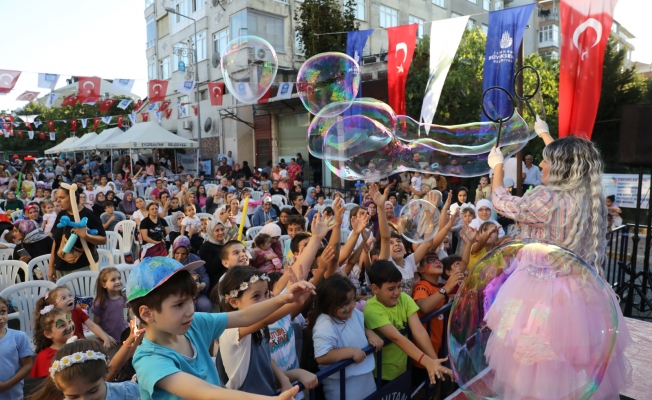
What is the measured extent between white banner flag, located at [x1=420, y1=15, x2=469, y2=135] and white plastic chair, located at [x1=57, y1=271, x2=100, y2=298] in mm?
6793

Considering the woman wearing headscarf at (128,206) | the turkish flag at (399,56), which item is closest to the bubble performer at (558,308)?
the turkish flag at (399,56)

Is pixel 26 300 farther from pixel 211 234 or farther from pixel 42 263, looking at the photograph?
pixel 211 234

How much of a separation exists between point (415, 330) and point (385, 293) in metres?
0.31

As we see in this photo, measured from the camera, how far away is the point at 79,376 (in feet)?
7.37

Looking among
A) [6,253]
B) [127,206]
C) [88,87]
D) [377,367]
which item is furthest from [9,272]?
[88,87]

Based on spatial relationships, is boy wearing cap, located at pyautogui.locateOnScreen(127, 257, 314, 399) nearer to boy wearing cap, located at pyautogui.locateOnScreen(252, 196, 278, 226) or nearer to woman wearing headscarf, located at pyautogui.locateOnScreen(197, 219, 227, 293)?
woman wearing headscarf, located at pyautogui.locateOnScreen(197, 219, 227, 293)

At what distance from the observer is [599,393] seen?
230 cm

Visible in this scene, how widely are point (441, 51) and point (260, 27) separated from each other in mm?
15689

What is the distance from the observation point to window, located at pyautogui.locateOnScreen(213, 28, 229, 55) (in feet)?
79.4

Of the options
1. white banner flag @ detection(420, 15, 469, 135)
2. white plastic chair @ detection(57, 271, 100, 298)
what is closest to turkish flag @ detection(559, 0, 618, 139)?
white banner flag @ detection(420, 15, 469, 135)

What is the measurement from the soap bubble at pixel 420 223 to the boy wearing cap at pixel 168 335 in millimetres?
2996

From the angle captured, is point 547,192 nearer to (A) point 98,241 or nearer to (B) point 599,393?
(B) point 599,393

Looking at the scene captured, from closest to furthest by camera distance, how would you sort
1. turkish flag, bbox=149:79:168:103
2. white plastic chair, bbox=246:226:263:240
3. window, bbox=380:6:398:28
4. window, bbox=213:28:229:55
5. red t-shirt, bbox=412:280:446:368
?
red t-shirt, bbox=412:280:446:368 < white plastic chair, bbox=246:226:263:240 < turkish flag, bbox=149:79:168:103 < window, bbox=213:28:229:55 < window, bbox=380:6:398:28

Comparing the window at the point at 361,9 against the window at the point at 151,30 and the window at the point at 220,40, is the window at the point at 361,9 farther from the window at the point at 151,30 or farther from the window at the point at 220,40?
the window at the point at 151,30
